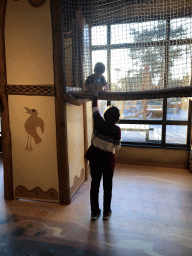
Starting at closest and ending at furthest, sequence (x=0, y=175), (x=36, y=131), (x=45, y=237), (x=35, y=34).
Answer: (x=45, y=237), (x=35, y=34), (x=36, y=131), (x=0, y=175)

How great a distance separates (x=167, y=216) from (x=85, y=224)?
36.0 inches

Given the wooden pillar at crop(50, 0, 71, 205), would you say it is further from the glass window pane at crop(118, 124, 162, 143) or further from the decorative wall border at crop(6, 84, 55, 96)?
the glass window pane at crop(118, 124, 162, 143)

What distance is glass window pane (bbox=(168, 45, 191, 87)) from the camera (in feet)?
6.91

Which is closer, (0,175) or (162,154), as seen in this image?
(0,175)

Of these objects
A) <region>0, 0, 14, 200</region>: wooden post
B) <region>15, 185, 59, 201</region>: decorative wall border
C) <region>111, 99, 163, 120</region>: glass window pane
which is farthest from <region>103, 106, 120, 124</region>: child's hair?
<region>111, 99, 163, 120</region>: glass window pane

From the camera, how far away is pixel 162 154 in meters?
3.93

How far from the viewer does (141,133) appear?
13.3ft

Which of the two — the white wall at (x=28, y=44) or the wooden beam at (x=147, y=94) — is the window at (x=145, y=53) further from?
the white wall at (x=28, y=44)

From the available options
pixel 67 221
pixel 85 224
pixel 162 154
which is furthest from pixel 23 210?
pixel 162 154

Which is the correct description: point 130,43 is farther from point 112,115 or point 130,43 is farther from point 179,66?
point 112,115

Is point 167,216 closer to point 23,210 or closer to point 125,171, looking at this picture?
point 125,171

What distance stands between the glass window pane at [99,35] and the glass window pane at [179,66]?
0.72 m

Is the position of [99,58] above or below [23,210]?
above

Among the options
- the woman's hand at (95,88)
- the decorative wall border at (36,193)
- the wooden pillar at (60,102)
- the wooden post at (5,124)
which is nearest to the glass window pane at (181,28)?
the woman's hand at (95,88)
